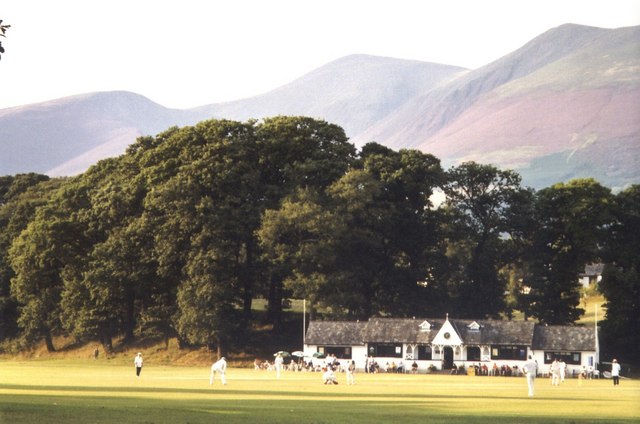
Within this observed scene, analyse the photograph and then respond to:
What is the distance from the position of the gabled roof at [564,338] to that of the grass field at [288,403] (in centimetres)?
3485

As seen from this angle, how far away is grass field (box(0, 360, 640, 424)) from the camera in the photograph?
38688mm

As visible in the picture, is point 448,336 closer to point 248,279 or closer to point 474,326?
point 474,326

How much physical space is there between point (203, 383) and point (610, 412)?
2591cm

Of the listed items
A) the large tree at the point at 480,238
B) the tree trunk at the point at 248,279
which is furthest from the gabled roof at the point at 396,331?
the tree trunk at the point at 248,279

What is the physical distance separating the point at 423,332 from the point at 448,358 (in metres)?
3.35

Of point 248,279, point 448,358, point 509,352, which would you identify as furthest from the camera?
point 248,279

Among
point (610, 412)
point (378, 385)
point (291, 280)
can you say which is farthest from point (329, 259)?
point (610, 412)

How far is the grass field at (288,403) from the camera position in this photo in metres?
38.7

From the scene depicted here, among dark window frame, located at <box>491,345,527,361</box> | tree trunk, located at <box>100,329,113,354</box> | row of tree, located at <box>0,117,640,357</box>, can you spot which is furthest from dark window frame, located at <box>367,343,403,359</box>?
tree trunk, located at <box>100,329,113,354</box>

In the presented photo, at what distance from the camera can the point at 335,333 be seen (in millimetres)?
103938

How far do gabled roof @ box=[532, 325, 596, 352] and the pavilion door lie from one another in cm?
714

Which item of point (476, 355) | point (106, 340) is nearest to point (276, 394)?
point (476, 355)

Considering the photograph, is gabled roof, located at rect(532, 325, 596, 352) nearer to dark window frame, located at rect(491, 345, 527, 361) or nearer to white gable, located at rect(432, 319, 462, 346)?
dark window frame, located at rect(491, 345, 527, 361)

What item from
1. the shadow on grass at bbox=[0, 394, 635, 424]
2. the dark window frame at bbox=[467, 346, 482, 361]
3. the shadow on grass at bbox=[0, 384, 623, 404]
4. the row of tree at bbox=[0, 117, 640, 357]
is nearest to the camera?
the shadow on grass at bbox=[0, 394, 635, 424]
